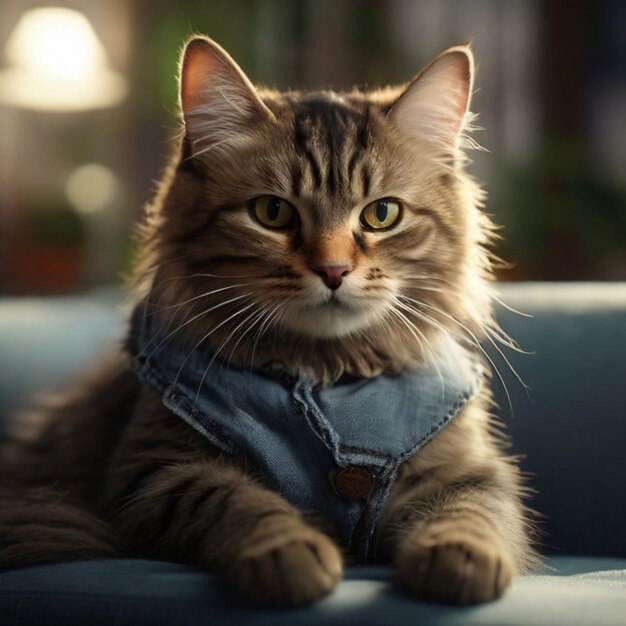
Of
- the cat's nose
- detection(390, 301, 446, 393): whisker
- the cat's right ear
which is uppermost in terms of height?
the cat's right ear

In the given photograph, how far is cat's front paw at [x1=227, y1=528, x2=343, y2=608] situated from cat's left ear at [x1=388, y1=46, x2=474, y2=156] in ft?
2.27

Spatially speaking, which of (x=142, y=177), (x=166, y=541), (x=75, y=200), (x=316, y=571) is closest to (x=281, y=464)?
(x=166, y=541)

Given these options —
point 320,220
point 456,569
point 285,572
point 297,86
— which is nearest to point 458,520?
point 456,569

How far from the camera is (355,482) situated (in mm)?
1074

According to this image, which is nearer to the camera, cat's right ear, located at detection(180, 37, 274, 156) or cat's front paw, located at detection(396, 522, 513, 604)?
cat's front paw, located at detection(396, 522, 513, 604)

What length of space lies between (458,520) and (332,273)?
0.35 metres

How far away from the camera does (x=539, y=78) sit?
392 cm

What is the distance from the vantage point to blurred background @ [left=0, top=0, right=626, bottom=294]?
3277mm

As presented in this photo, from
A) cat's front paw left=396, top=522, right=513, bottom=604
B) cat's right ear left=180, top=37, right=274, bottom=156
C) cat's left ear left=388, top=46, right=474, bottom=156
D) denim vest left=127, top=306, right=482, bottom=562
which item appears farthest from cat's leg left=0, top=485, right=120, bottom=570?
cat's left ear left=388, top=46, right=474, bottom=156

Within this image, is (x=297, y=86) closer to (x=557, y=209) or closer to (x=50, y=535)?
(x=557, y=209)

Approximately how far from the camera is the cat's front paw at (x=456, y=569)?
786 millimetres

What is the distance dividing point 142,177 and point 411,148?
10.4 ft

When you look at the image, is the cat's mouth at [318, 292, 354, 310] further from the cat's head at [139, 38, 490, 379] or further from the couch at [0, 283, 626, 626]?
the couch at [0, 283, 626, 626]

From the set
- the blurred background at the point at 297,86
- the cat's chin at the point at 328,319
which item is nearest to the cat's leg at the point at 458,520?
the cat's chin at the point at 328,319
